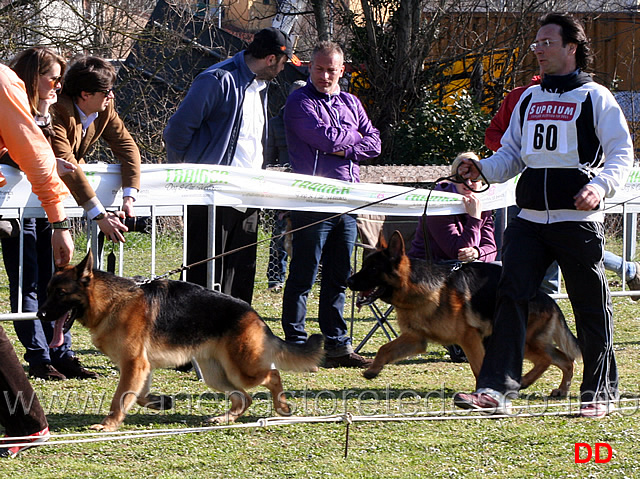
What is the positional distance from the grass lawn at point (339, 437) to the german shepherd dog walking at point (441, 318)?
0.23 m

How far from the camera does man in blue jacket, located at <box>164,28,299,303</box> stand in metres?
5.65

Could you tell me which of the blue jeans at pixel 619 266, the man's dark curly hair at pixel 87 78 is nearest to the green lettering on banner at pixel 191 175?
the man's dark curly hair at pixel 87 78

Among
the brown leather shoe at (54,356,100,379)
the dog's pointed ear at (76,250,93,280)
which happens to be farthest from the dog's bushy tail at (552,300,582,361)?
the brown leather shoe at (54,356,100,379)

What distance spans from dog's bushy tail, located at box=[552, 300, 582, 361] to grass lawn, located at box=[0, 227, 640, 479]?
0.26 m

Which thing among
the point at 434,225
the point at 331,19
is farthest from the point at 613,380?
the point at 331,19

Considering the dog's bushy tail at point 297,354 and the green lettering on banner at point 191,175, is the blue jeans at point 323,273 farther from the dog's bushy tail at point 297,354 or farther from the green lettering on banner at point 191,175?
the dog's bushy tail at point 297,354

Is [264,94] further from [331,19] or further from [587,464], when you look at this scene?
[331,19]

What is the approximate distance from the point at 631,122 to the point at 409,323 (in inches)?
452

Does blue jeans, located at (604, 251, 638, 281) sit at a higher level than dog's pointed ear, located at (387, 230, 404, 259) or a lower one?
lower

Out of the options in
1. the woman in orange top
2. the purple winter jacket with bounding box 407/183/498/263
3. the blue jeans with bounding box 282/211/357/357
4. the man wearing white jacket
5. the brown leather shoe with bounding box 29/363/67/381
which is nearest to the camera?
Answer: the woman in orange top

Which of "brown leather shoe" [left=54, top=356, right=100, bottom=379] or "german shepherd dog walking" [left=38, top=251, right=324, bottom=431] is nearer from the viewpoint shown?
"german shepherd dog walking" [left=38, top=251, right=324, bottom=431]

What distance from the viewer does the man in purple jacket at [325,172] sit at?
19.2ft

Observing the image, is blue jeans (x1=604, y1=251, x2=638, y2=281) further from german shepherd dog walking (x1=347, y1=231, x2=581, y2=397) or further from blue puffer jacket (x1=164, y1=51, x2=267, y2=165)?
blue puffer jacket (x1=164, y1=51, x2=267, y2=165)

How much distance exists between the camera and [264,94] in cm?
604
